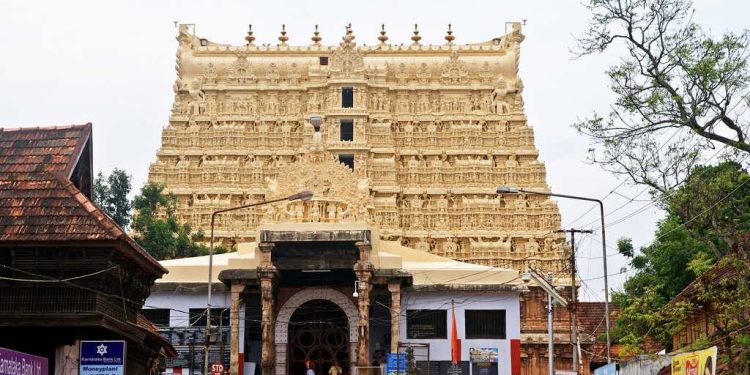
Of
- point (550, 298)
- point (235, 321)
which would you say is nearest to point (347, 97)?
point (235, 321)

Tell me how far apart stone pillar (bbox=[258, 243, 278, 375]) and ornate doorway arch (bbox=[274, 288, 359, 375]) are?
0.75 meters

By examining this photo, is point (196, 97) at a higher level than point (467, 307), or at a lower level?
higher

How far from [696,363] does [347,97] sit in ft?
196

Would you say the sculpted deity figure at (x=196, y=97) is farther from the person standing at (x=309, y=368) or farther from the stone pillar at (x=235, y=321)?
the person standing at (x=309, y=368)

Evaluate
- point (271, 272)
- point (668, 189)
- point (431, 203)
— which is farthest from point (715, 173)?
point (431, 203)

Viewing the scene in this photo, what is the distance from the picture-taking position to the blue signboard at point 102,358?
1091 inches

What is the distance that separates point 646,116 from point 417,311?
66.5ft

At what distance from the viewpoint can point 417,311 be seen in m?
50.0

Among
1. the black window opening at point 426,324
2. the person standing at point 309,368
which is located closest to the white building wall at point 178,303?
the person standing at point 309,368

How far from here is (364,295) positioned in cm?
4678

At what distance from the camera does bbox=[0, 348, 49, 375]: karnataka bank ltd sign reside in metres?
24.4

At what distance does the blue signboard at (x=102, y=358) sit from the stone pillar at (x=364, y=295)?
19.4 metres

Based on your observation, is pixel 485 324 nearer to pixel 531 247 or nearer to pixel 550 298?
pixel 550 298

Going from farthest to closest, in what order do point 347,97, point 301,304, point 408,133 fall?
1. point 408,133
2. point 347,97
3. point 301,304
